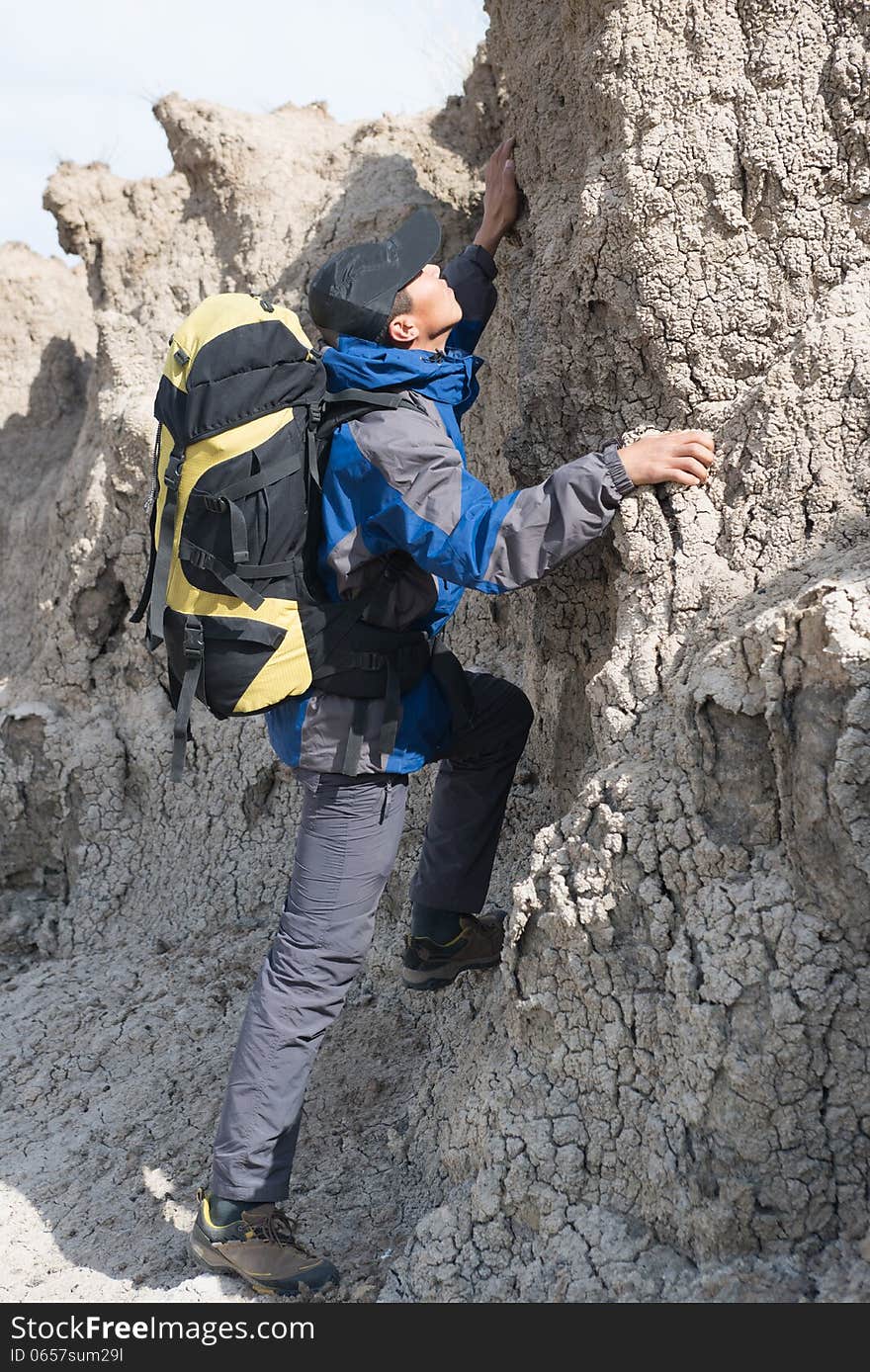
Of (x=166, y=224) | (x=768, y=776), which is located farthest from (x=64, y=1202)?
(x=166, y=224)

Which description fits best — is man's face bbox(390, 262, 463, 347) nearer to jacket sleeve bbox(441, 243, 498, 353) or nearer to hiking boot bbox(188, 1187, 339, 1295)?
jacket sleeve bbox(441, 243, 498, 353)

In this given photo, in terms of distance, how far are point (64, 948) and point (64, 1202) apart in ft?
4.62

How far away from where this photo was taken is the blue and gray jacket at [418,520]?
2602 millimetres

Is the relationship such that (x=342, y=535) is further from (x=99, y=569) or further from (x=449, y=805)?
(x=99, y=569)

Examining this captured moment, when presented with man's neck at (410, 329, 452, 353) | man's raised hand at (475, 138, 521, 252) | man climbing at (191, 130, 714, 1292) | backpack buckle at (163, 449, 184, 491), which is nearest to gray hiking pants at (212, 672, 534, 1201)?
man climbing at (191, 130, 714, 1292)

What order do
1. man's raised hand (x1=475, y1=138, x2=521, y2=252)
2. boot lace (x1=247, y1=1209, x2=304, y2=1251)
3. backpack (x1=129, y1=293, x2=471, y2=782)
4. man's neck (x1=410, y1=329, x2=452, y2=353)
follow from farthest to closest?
man's raised hand (x1=475, y1=138, x2=521, y2=252) < man's neck (x1=410, y1=329, x2=452, y2=353) < boot lace (x1=247, y1=1209, x2=304, y2=1251) < backpack (x1=129, y1=293, x2=471, y2=782)

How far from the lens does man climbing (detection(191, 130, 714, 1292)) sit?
262 centimetres

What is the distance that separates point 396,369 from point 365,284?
0.92ft

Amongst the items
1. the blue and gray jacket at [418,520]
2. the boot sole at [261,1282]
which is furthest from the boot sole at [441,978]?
the boot sole at [261,1282]

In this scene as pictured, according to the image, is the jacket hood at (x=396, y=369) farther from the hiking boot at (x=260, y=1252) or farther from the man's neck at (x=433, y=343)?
the hiking boot at (x=260, y=1252)

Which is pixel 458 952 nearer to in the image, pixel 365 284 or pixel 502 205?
pixel 365 284

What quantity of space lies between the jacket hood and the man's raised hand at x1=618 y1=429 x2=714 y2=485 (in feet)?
1.45

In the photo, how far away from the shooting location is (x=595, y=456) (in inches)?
106

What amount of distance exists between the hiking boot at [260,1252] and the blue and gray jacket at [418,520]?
113 cm
